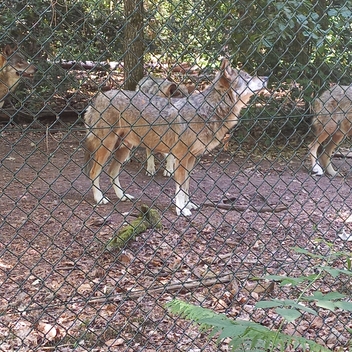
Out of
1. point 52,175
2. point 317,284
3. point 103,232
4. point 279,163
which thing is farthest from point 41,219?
point 279,163

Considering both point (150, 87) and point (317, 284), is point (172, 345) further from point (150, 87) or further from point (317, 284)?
point (150, 87)

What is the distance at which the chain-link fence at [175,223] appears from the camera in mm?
3285

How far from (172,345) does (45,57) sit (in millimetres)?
6565

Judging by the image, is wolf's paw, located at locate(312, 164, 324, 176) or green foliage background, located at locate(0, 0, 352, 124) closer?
green foliage background, located at locate(0, 0, 352, 124)

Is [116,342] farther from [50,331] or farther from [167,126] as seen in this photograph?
[167,126]

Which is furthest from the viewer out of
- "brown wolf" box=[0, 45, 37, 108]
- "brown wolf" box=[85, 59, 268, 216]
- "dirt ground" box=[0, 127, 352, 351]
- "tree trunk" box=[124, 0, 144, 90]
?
"brown wolf" box=[0, 45, 37, 108]

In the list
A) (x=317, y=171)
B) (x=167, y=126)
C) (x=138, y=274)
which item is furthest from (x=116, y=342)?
(x=317, y=171)

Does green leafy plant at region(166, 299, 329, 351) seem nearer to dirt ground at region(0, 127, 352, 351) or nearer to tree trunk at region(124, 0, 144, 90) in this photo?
dirt ground at region(0, 127, 352, 351)

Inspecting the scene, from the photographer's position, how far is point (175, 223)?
5.80m

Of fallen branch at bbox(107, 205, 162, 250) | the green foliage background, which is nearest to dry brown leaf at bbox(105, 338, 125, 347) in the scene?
fallen branch at bbox(107, 205, 162, 250)

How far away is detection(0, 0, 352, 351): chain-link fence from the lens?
3.29 meters

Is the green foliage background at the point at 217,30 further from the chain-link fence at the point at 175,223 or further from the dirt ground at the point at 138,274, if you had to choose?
the dirt ground at the point at 138,274

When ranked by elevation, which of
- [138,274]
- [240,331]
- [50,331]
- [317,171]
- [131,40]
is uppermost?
[240,331]

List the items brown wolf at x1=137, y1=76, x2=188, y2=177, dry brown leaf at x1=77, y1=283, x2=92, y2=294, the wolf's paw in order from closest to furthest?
dry brown leaf at x1=77, y1=283, x2=92, y2=294
brown wolf at x1=137, y1=76, x2=188, y2=177
the wolf's paw
